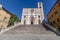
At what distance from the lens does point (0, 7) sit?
129 ft

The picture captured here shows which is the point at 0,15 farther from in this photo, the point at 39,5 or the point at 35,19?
the point at 39,5

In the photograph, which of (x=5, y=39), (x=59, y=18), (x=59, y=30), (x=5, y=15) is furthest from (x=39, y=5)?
(x=5, y=39)

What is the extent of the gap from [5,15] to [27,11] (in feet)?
35.9

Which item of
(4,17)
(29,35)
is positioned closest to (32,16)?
(4,17)

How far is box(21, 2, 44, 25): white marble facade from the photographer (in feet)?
147

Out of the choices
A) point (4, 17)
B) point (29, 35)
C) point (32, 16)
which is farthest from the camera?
point (32, 16)

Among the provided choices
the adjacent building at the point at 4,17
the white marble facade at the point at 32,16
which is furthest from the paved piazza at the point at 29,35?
the white marble facade at the point at 32,16

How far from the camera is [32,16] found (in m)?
46.1

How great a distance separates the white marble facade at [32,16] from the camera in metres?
44.8

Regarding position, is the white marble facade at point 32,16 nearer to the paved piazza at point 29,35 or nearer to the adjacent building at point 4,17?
the adjacent building at point 4,17

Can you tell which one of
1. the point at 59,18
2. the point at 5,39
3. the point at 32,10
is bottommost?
the point at 5,39

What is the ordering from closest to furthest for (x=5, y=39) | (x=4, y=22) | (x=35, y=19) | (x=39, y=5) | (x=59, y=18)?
1. (x=5, y=39)
2. (x=59, y=18)
3. (x=4, y=22)
4. (x=35, y=19)
5. (x=39, y=5)

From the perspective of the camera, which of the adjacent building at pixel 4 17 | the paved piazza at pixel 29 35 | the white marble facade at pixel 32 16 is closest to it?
the paved piazza at pixel 29 35

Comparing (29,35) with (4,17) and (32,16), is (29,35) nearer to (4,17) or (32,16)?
(4,17)
